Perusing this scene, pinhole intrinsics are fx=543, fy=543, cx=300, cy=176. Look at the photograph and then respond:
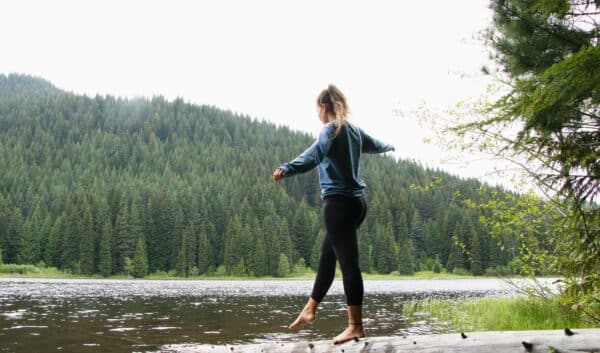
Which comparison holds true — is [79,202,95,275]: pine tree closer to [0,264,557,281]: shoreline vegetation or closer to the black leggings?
[0,264,557,281]: shoreline vegetation

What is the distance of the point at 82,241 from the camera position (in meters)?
109

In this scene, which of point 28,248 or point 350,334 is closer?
point 350,334

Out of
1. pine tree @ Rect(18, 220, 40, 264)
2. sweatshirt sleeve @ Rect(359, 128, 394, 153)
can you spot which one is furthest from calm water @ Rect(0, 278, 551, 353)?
pine tree @ Rect(18, 220, 40, 264)

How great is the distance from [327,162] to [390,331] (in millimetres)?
16017

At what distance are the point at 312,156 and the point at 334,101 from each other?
0.87 m

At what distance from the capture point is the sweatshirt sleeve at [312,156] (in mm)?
5320

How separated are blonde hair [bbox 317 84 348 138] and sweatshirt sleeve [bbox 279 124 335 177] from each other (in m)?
0.29

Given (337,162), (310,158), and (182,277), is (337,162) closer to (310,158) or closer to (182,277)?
(310,158)

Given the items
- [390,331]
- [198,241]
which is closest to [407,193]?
[198,241]

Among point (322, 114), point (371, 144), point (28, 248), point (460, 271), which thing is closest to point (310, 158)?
point (322, 114)

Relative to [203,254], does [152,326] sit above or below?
below

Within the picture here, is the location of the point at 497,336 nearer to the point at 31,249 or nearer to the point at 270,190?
the point at 31,249

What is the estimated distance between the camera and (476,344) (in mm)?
4598

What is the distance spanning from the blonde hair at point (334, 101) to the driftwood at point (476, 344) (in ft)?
7.87
